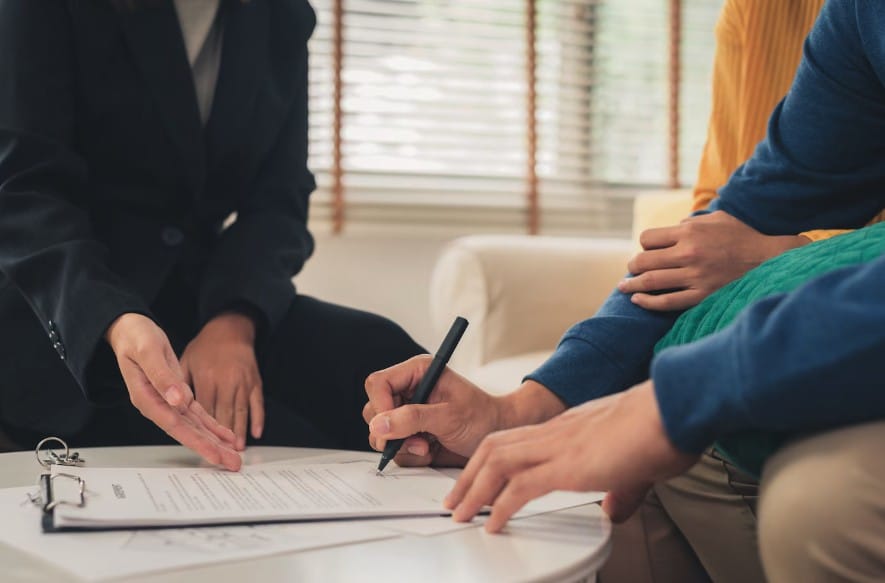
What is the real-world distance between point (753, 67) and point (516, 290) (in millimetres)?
554

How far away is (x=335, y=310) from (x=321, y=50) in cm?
118

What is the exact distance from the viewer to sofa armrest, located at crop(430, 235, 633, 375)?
176 cm

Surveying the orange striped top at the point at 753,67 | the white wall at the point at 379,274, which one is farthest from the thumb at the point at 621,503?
the white wall at the point at 379,274

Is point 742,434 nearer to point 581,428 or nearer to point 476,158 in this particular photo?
point 581,428

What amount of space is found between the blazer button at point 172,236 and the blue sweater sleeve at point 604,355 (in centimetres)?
53

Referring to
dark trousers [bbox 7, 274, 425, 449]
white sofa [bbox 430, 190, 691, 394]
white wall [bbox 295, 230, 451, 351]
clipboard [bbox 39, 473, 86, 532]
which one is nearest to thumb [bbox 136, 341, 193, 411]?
clipboard [bbox 39, 473, 86, 532]

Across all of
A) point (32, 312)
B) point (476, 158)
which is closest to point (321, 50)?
point (476, 158)

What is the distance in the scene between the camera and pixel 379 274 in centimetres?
231

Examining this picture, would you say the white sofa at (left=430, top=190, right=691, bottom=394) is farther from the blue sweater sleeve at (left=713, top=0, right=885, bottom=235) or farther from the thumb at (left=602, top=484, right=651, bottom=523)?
the thumb at (left=602, top=484, right=651, bottom=523)


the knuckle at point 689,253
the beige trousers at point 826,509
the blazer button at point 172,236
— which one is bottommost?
the beige trousers at point 826,509

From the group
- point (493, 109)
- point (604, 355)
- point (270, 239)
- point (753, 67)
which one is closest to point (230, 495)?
point (604, 355)

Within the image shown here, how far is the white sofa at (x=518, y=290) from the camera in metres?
1.76

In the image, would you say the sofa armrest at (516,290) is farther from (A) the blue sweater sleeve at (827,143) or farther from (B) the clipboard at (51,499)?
(B) the clipboard at (51,499)

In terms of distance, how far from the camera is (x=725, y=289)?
2.75 feet
